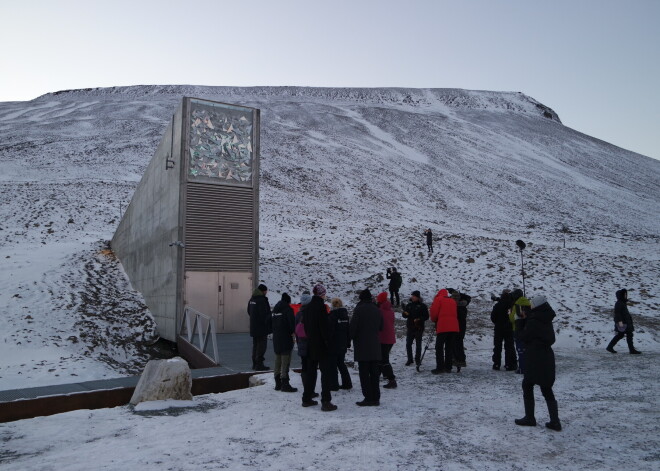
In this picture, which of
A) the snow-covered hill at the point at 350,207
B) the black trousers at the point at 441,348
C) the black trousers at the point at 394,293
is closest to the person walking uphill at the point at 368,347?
the black trousers at the point at 441,348

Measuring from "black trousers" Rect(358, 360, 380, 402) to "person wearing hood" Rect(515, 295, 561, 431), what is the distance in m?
2.04

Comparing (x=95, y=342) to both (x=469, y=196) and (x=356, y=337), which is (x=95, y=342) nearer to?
(x=356, y=337)

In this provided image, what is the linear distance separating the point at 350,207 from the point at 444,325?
3333cm

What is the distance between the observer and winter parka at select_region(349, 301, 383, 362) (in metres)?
7.46

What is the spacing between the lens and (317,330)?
289 inches

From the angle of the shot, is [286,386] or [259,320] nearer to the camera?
[286,386]

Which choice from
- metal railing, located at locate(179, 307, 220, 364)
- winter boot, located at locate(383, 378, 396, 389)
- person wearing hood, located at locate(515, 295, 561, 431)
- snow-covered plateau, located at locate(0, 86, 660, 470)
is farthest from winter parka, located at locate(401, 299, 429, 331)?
metal railing, located at locate(179, 307, 220, 364)

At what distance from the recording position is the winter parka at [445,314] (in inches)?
387

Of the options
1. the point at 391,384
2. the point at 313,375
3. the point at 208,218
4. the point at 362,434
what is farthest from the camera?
the point at 208,218

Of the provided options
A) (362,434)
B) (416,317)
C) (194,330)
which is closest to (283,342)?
(362,434)

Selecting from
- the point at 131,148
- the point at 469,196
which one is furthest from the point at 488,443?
the point at 131,148

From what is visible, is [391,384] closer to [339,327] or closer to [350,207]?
[339,327]

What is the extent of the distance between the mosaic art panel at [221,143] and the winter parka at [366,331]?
344 inches

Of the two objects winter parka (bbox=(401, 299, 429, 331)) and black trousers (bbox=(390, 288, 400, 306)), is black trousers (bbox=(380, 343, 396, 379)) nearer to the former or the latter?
winter parka (bbox=(401, 299, 429, 331))
